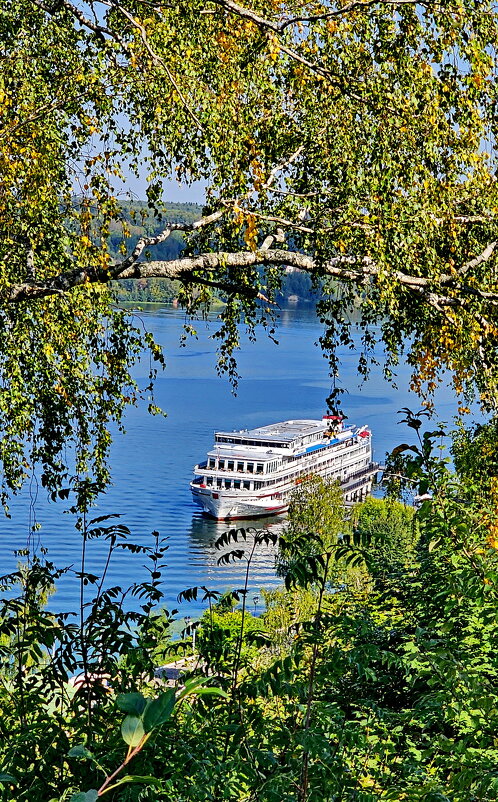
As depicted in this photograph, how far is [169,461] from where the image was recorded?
49344 millimetres

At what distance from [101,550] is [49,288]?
114 feet

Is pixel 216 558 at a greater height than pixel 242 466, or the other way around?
pixel 242 466

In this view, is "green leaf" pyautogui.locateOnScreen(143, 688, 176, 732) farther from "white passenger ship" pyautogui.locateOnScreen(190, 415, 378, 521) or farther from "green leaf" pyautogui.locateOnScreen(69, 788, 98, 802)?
"white passenger ship" pyautogui.locateOnScreen(190, 415, 378, 521)

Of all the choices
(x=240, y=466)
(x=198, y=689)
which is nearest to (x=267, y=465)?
(x=240, y=466)

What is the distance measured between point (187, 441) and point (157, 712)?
5279 centimetres

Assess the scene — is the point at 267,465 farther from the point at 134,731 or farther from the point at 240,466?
the point at 134,731

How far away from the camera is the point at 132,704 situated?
0.70 meters

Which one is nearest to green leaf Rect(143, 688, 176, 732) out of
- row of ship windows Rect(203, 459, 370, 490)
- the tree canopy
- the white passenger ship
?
the tree canopy

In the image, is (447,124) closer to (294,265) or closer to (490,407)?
(294,265)

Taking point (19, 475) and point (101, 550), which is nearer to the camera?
point (19, 475)

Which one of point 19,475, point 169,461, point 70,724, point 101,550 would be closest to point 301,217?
point 19,475

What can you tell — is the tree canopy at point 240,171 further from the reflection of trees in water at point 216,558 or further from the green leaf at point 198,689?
the reflection of trees in water at point 216,558

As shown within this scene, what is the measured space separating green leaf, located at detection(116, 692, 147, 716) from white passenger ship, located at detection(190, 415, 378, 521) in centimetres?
4393

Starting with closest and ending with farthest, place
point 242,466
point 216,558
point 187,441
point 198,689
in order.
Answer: point 198,689, point 216,558, point 242,466, point 187,441
